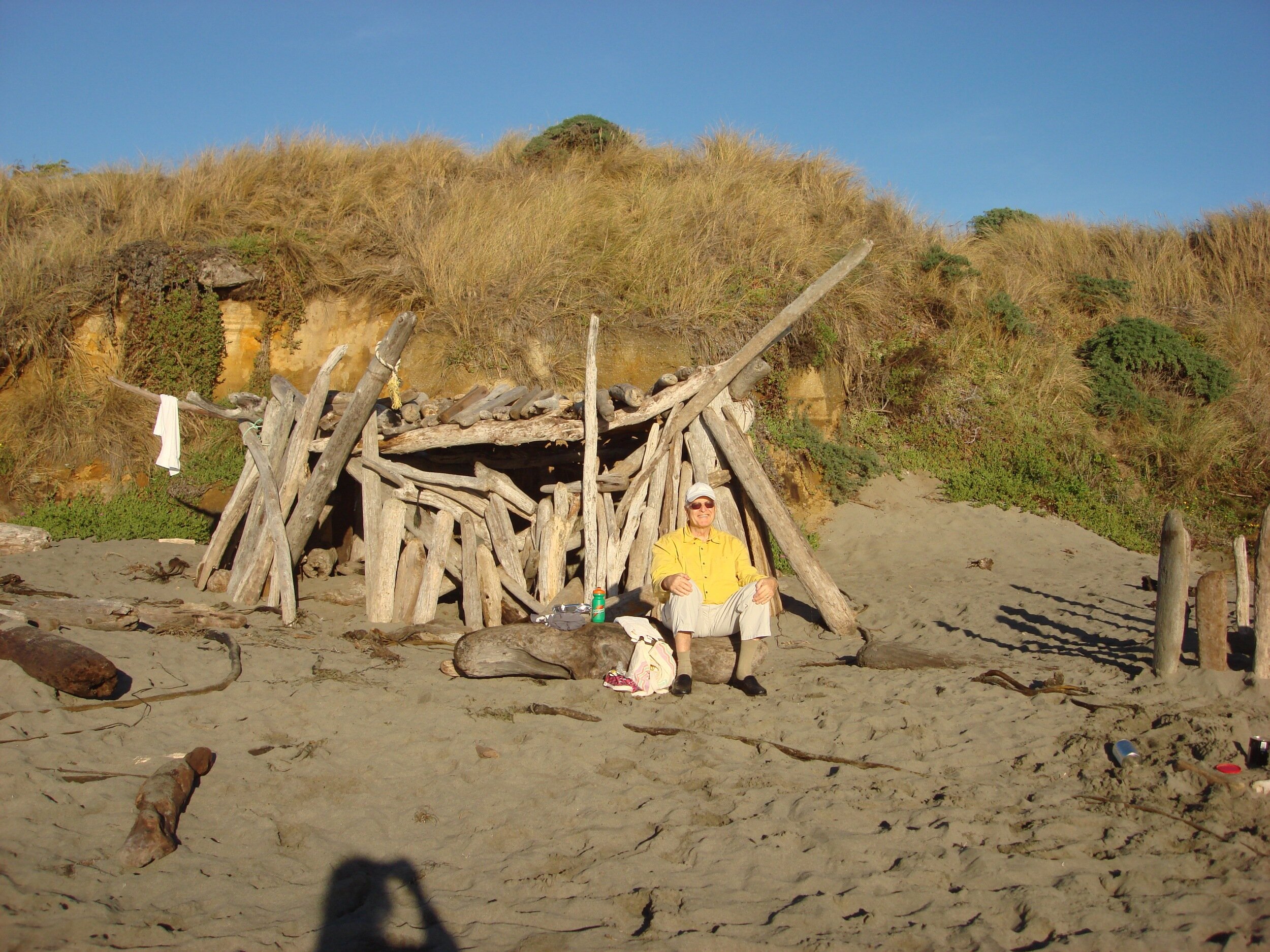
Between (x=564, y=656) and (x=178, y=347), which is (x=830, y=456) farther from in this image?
(x=178, y=347)

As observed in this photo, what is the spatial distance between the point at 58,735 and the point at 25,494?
9.74 metres

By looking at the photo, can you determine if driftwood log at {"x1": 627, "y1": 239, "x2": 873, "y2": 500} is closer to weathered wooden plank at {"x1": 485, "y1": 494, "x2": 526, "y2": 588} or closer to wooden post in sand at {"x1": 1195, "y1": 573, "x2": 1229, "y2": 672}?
weathered wooden plank at {"x1": 485, "y1": 494, "x2": 526, "y2": 588}

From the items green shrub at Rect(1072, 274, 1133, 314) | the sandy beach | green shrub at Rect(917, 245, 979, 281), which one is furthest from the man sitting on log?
green shrub at Rect(1072, 274, 1133, 314)

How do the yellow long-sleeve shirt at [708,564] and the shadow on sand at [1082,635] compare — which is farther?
the shadow on sand at [1082,635]

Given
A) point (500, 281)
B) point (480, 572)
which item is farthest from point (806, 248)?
point (480, 572)

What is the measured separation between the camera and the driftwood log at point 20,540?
1023cm

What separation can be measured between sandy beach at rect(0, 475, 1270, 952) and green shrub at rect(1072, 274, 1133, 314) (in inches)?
458

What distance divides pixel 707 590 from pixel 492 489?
3.18 metres

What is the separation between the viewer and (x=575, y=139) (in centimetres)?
1805

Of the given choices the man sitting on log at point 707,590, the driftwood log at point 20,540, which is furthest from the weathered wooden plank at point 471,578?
the driftwood log at point 20,540

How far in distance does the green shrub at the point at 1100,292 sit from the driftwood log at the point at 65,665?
16593 millimetres

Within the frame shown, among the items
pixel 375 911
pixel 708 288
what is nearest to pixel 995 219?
pixel 708 288

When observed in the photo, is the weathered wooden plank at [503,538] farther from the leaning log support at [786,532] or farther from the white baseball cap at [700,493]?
the white baseball cap at [700,493]

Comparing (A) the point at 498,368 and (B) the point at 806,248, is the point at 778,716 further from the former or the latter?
(B) the point at 806,248
